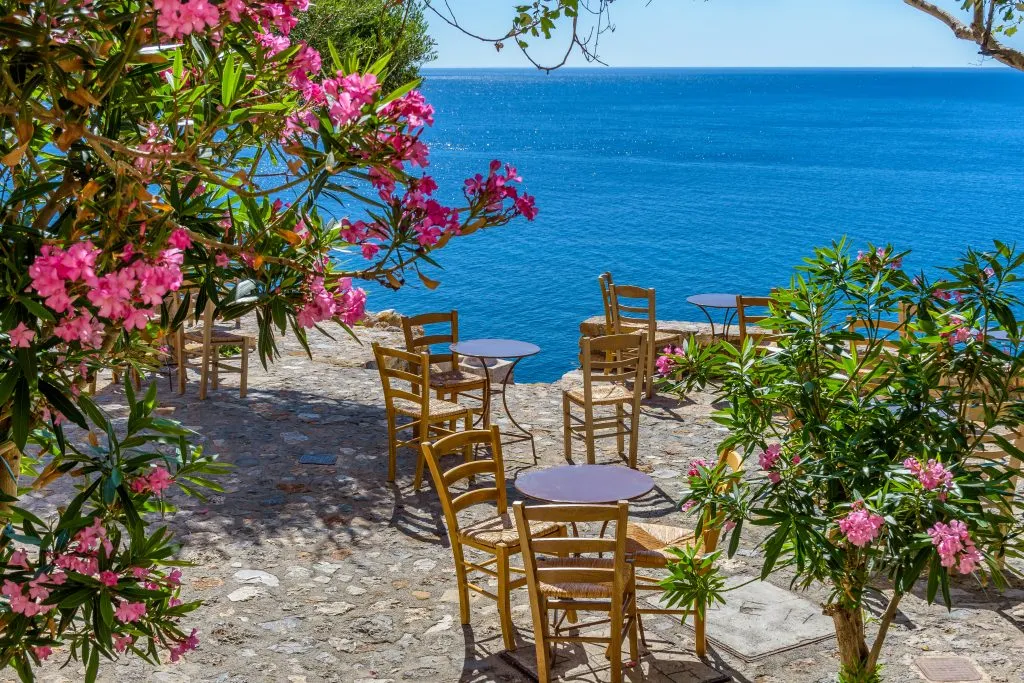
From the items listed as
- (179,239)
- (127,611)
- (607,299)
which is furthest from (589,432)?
(179,239)

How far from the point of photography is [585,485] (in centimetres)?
541

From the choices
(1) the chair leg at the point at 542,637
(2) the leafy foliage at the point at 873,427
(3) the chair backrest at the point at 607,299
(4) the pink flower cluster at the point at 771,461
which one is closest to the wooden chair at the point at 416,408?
(3) the chair backrest at the point at 607,299

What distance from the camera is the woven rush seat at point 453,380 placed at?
8016 mm

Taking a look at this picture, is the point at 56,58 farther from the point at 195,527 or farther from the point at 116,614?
the point at 195,527

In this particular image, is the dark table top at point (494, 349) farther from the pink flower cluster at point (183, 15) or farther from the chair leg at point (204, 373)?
the pink flower cluster at point (183, 15)

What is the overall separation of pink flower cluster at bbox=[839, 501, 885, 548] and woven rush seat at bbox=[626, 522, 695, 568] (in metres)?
1.71

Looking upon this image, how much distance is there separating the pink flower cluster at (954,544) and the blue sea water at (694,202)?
1.66 m

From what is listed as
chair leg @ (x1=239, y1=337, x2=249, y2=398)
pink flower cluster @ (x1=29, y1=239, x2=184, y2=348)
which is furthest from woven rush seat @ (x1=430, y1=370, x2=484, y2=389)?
pink flower cluster @ (x1=29, y1=239, x2=184, y2=348)

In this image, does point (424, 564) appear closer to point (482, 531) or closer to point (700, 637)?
point (482, 531)

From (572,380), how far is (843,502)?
24.0ft

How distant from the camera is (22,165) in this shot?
104 inches

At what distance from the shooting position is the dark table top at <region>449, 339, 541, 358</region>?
853 centimetres

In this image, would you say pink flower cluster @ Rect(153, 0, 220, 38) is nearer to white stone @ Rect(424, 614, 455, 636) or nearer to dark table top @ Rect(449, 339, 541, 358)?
white stone @ Rect(424, 614, 455, 636)

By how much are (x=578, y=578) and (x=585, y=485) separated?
3.86 feet
